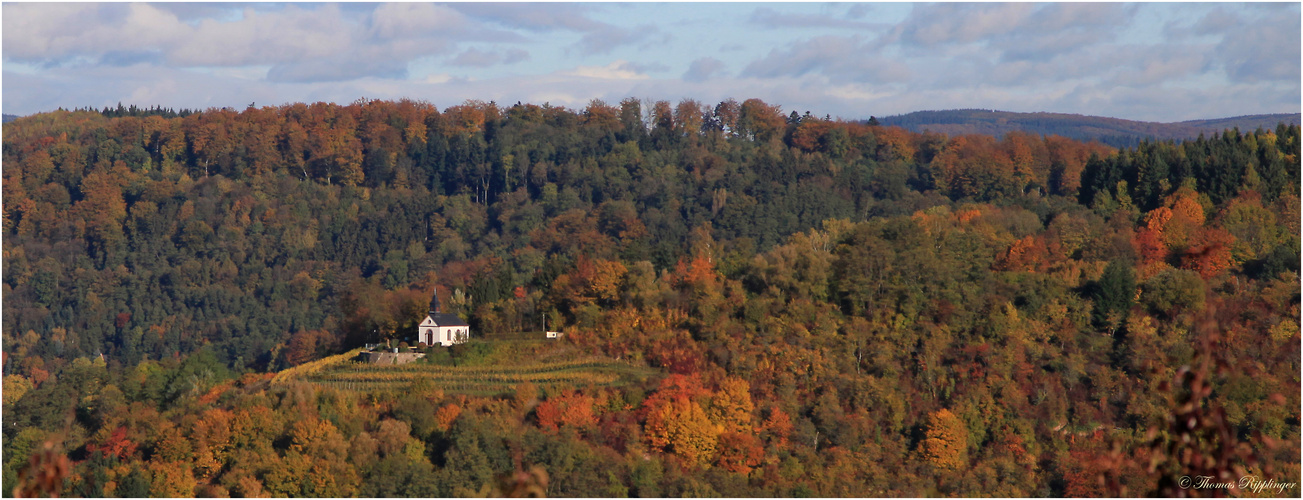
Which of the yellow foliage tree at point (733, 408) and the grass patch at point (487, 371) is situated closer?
the yellow foliage tree at point (733, 408)

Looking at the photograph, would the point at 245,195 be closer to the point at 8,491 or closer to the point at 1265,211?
the point at 8,491

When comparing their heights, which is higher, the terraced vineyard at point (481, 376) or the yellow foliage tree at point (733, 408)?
the terraced vineyard at point (481, 376)

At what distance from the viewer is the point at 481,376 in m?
50.6

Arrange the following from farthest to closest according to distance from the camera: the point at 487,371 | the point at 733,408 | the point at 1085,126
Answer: the point at 1085,126, the point at 487,371, the point at 733,408

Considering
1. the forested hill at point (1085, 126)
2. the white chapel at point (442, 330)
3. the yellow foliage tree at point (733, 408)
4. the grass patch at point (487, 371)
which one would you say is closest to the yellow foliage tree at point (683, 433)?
the yellow foliage tree at point (733, 408)

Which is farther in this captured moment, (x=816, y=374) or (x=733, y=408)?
(x=816, y=374)

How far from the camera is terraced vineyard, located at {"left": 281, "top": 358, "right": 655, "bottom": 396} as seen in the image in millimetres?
49438

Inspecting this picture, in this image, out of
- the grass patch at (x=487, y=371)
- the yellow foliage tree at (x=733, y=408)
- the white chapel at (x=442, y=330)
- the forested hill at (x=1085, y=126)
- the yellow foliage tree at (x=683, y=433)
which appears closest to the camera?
the yellow foliage tree at (x=683, y=433)

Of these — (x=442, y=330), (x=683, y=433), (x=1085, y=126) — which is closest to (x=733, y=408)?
(x=683, y=433)

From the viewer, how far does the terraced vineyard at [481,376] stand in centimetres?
4944

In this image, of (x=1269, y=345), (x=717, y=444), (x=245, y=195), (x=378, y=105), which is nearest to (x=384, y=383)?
(x=717, y=444)

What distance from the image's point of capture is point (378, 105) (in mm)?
135375

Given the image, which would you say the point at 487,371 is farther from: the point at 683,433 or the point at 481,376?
the point at 683,433

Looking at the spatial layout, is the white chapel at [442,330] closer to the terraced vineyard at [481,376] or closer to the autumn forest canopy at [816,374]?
the autumn forest canopy at [816,374]
